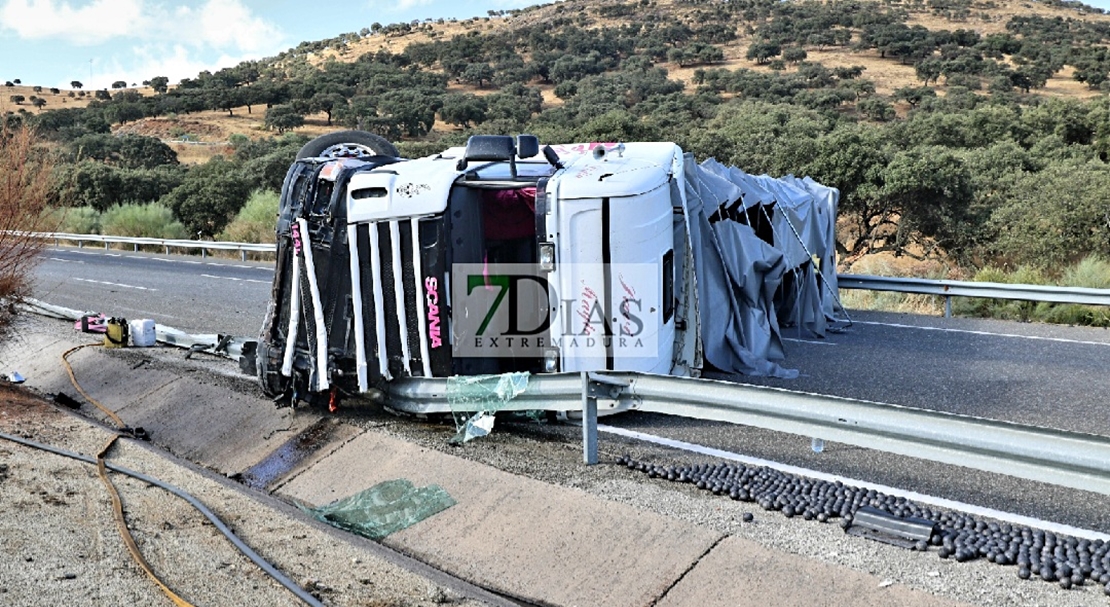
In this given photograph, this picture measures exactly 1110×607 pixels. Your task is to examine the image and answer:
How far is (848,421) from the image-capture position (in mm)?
5445

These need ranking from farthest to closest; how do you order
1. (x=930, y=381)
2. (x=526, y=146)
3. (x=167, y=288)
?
(x=167, y=288) < (x=930, y=381) < (x=526, y=146)

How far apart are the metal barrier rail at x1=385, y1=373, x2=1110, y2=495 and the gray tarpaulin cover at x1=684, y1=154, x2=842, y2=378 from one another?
2.15m

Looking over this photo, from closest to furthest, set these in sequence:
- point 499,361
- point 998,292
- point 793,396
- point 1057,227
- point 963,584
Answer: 1. point 963,584
2. point 793,396
3. point 499,361
4. point 998,292
5. point 1057,227

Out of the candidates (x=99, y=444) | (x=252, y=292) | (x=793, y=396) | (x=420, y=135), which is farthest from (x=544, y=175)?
(x=420, y=135)

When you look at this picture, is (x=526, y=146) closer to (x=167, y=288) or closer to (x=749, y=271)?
(x=749, y=271)

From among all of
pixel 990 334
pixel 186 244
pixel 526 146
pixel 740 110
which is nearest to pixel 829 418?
pixel 526 146

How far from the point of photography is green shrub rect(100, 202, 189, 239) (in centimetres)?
3338

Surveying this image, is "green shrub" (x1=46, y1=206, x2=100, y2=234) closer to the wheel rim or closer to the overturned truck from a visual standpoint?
the wheel rim

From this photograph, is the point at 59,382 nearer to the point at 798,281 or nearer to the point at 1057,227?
the point at 798,281

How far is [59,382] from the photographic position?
36.3 ft

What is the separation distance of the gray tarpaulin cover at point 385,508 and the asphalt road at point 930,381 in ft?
3.01

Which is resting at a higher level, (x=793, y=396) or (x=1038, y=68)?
(x=1038, y=68)

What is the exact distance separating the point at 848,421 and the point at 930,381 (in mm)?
4422

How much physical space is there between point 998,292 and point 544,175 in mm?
8300
